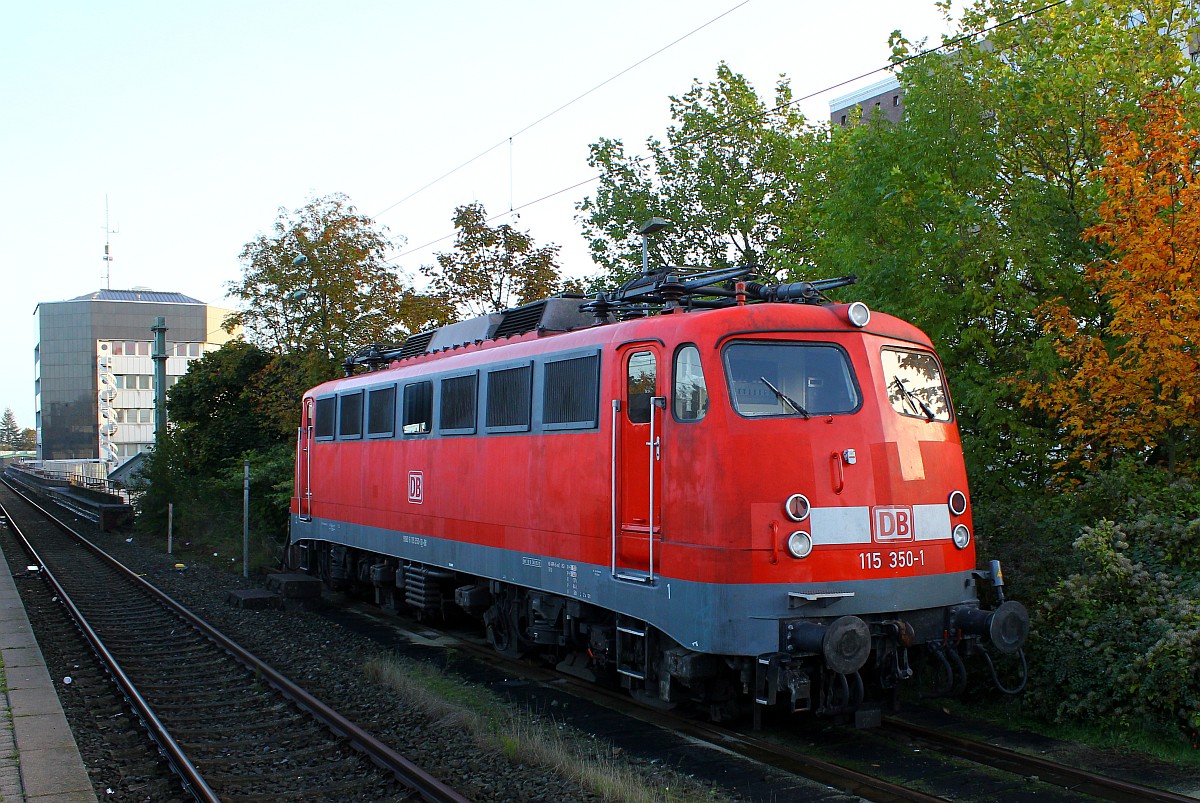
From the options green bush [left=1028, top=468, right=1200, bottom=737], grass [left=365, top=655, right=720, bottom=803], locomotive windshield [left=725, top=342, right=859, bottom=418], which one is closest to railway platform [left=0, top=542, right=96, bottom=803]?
grass [left=365, top=655, right=720, bottom=803]

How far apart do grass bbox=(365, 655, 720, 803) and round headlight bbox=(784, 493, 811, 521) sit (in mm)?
2072

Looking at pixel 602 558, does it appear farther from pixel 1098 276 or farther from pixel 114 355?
pixel 114 355

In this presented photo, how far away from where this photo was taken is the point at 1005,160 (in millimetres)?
13125

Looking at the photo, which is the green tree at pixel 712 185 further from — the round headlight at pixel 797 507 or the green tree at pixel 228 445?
the round headlight at pixel 797 507

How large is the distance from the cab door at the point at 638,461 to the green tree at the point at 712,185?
16679 mm

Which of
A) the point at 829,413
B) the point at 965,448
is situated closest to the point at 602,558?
the point at 829,413

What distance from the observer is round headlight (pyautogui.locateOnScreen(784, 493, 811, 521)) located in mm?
7926

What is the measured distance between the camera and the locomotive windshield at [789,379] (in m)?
8.31

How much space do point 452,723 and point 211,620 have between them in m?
7.80

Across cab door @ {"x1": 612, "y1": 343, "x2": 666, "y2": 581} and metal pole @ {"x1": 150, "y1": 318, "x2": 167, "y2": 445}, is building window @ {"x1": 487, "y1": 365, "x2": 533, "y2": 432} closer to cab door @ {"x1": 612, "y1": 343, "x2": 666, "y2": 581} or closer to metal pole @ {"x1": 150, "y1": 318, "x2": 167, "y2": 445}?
cab door @ {"x1": 612, "y1": 343, "x2": 666, "y2": 581}

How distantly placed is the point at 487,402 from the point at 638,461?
10.7 ft

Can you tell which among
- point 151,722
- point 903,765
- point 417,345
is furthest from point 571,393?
point 417,345

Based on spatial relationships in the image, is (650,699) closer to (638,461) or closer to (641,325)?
(638,461)

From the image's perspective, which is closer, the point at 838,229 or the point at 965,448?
the point at 965,448
